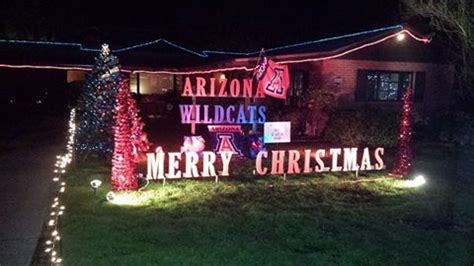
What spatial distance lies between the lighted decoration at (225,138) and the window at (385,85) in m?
7.95

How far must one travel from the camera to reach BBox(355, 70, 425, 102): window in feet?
61.1

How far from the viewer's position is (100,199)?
8883 millimetres

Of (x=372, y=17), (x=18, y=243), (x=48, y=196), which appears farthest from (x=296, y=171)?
(x=372, y=17)

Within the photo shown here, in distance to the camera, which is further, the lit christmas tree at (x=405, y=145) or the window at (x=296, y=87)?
the window at (x=296, y=87)

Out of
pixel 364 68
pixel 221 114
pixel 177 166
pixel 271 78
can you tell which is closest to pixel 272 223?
pixel 177 166

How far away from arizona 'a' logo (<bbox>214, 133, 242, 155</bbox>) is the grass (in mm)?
1039

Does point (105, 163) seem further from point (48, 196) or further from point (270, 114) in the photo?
point (270, 114)

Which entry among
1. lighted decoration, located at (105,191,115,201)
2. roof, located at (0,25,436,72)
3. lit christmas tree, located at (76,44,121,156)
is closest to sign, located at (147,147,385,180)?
lighted decoration, located at (105,191,115,201)

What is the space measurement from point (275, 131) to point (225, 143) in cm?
122

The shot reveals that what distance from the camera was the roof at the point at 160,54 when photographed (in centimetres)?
1734

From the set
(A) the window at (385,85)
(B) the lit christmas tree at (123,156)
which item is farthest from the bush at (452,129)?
(B) the lit christmas tree at (123,156)

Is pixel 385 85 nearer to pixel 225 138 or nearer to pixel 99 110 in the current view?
pixel 225 138

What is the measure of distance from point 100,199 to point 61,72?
20.8 metres

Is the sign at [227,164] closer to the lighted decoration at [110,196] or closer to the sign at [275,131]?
the sign at [275,131]
